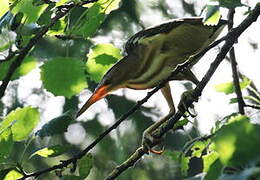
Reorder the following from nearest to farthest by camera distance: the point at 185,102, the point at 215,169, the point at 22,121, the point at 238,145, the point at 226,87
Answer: the point at 238,145 → the point at 215,169 → the point at 22,121 → the point at 185,102 → the point at 226,87

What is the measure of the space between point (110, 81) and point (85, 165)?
0.24 meters

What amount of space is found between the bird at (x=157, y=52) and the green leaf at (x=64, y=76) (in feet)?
0.19

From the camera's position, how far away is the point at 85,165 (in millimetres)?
1519

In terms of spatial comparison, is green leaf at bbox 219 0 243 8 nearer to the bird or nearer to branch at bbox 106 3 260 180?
branch at bbox 106 3 260 180

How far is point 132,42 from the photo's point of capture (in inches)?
64.7

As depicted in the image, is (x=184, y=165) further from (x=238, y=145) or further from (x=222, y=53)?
(x=238, y=145)

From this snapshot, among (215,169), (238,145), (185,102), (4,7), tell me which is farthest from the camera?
(185,102)

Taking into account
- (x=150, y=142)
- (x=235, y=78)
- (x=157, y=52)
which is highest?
(x=157, y=52)

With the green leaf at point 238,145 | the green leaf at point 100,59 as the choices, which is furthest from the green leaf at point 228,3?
the green leaf at point 100,59

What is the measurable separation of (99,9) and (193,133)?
6.71 ft

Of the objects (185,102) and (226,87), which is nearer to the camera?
(185,102)

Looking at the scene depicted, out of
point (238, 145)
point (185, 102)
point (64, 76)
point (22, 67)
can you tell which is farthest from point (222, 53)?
point (238, 145)

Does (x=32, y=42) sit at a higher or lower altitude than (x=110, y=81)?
higher

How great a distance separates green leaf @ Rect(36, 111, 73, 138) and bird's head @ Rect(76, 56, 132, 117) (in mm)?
129
